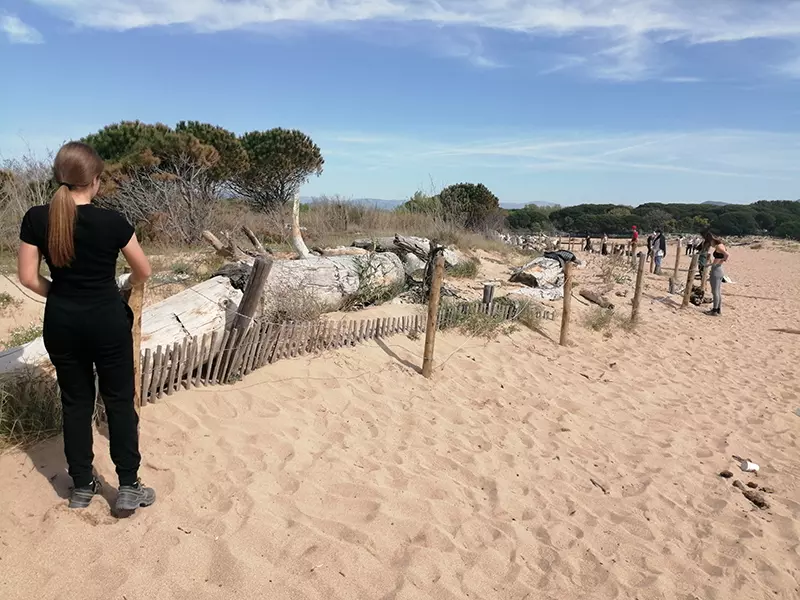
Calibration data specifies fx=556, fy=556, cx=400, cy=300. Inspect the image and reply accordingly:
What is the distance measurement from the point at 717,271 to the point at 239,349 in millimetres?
10550

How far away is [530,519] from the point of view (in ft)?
11.6

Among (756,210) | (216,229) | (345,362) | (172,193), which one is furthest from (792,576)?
(756,210)

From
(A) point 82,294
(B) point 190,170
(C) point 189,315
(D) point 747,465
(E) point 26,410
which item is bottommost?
(D) point 747,465

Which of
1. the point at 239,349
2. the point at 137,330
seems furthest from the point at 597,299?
the point at 137,330

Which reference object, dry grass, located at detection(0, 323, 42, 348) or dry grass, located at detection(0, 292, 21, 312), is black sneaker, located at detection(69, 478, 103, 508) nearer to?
dry grass, located at detection(0, 323, 42, 348)

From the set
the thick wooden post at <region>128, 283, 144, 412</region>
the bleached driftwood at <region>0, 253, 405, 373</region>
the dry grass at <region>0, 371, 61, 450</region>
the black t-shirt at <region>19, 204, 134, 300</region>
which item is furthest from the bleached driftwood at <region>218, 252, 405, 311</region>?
the black t-shirt at <region>19, 204, 134, 300</region>

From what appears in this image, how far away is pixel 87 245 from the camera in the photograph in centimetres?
244

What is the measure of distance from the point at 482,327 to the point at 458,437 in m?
3.10

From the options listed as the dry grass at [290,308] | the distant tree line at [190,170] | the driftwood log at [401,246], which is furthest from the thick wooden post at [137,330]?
the distant tree line at [190,170]

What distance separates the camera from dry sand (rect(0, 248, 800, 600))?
269cm

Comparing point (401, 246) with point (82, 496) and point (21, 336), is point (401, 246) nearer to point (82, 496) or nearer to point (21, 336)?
point (21, 336)

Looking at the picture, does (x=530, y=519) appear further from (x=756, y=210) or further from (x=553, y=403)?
(x=756, y=210)

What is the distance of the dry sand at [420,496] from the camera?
A: 269cm

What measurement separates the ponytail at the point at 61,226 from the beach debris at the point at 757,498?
473 centimetres
